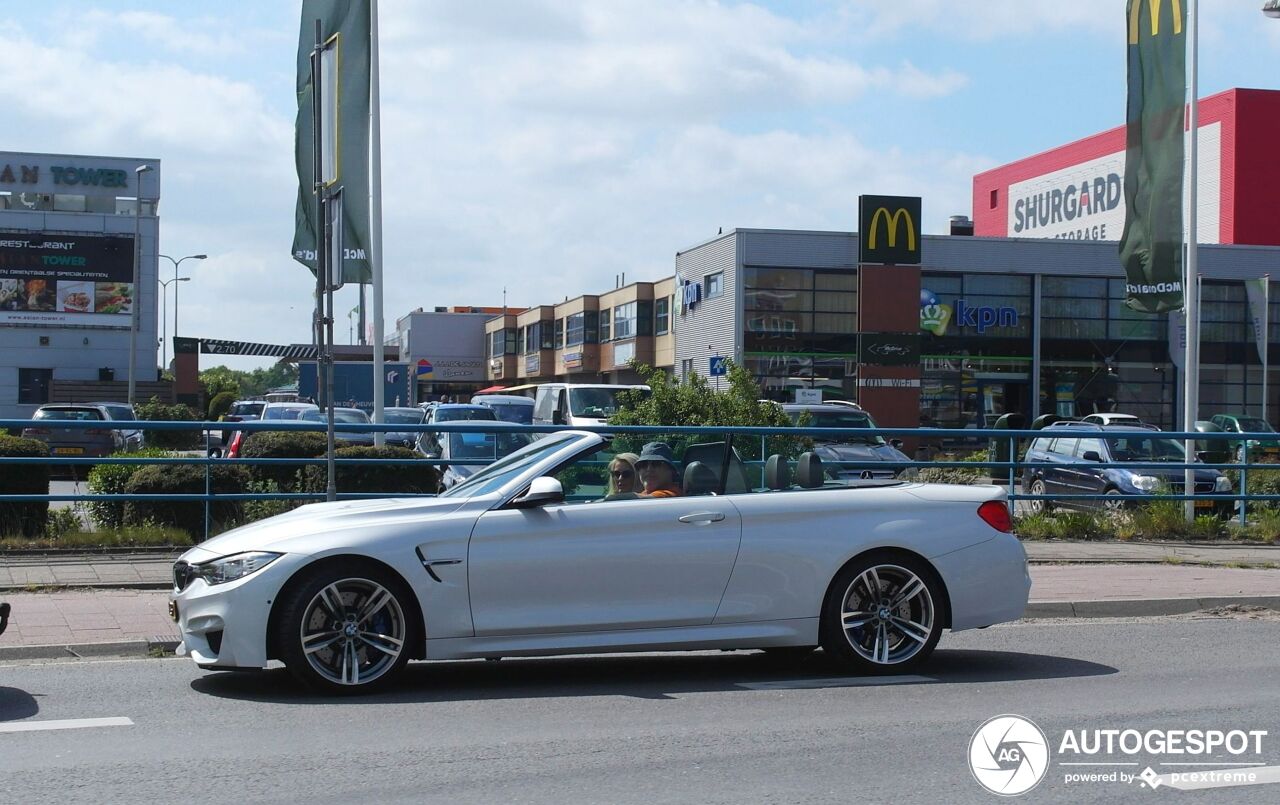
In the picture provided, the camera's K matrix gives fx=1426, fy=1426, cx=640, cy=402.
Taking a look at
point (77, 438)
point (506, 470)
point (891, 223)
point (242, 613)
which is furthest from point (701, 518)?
point (891, 223)

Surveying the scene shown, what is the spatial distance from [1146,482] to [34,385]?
205 feet

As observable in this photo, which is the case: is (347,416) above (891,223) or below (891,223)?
below

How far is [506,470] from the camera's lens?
8.36 m

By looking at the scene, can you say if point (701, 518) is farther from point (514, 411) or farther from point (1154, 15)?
point (514, 411)

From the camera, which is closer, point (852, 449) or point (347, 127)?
point (852, 449)

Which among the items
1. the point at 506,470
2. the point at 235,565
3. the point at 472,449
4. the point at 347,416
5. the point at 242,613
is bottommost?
the point at 242,613

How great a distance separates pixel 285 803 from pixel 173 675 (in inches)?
126

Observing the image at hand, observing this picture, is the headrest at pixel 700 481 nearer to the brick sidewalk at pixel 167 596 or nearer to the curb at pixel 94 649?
the curb at pixel 94 649

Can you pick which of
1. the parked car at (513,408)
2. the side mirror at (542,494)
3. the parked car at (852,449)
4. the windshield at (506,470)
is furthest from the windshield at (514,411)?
the side mirror at (542,494)

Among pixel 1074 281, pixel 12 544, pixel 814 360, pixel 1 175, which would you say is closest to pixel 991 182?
pixel 1074 281

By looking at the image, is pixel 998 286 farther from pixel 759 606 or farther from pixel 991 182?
pixel 759 606

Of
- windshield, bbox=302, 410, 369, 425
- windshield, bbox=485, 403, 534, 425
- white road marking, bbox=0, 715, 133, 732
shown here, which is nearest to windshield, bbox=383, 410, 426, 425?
windshield, bbox=485, 403, 534, 425

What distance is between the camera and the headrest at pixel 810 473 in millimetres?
8648

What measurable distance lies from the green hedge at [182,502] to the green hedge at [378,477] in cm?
90
